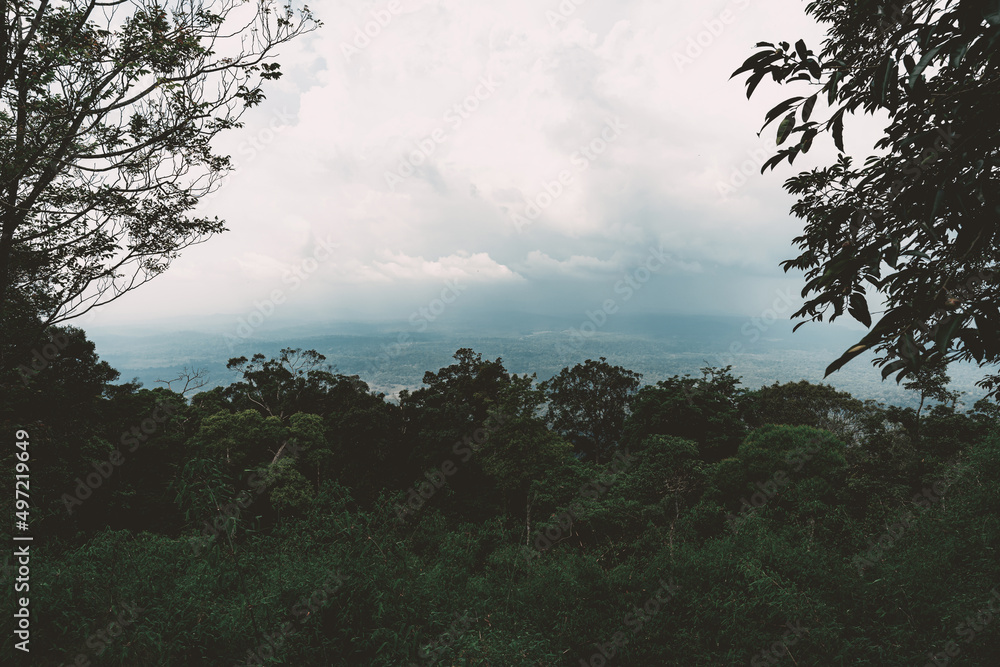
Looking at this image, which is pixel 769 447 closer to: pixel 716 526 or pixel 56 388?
pixel 716 526

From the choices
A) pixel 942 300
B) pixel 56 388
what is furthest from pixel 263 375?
pixel 942 300

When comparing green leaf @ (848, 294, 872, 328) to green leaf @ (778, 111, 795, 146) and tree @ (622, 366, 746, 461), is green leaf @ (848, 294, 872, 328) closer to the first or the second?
green leaf @ (778, 111, 795, 146)

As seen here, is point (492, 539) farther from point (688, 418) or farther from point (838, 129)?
point (838, 129)

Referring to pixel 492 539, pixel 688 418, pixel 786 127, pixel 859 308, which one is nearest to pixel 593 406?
pixel 688 418

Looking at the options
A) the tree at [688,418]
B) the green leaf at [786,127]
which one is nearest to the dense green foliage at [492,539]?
the tree at [688,418]

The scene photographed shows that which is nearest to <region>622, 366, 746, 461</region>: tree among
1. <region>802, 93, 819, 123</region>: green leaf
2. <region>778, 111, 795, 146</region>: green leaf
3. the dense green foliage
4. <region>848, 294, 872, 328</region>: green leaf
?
the dense green foliage

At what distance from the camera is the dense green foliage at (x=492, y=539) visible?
13.9 feet

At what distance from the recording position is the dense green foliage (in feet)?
13.9

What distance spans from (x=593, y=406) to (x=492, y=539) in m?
16.9

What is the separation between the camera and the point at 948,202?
1.20 meters

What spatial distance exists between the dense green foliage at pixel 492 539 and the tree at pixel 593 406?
8.28 m

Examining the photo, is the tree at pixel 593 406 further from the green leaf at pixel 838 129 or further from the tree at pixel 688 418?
the green leaf at pixel 838 129

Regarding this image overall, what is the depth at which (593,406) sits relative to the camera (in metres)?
28.6

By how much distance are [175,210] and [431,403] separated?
638 inches
